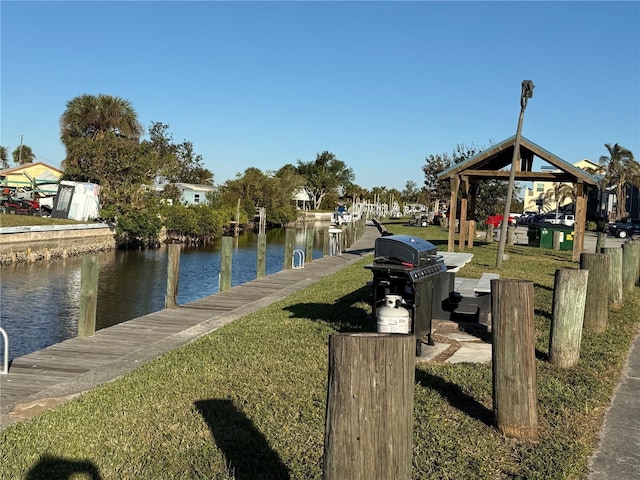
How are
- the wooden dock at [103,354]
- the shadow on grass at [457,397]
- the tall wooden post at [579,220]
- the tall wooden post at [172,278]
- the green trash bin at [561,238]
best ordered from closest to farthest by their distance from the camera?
the shadow on grass at [457,397] < the wooden dock at [103,354] < the tall wooden post at [172,278] < the tall wooden post at [579,220] < the green trash bin at [561,238]

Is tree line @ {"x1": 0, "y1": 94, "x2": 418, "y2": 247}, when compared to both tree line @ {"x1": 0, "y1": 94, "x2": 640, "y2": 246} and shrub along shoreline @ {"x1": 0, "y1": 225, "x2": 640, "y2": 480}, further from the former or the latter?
shrub along shoreline @ {"x1": 0, "y1": 225, "x2": 640, "y2": 480}

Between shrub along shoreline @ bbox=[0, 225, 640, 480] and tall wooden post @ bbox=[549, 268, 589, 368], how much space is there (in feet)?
0.58

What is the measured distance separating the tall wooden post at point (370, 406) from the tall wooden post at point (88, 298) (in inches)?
329

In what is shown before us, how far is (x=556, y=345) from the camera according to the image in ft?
23.8

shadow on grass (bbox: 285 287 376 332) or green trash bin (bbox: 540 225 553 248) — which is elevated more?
green trash bin (bbox: 540 225 553 248)

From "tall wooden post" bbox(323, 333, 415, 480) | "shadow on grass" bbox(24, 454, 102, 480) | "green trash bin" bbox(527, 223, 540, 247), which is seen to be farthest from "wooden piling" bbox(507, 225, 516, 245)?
"tall wooden post" bbox(323, 333, 415, 480)

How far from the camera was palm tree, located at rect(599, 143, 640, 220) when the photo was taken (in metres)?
64.5

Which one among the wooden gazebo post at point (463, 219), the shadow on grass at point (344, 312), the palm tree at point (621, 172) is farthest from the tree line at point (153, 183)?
the shadow on grass at point (344, 312)

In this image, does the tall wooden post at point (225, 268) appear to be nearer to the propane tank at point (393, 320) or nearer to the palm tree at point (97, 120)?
the propane tank at point (393, 320)

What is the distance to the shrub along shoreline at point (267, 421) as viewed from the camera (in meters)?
4.61

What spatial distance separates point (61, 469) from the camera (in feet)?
15.1

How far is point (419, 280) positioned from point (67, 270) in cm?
2467

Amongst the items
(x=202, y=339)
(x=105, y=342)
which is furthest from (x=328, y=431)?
(x=105, y=342)

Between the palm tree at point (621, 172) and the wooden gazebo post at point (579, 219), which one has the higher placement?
the palm tree at point (621, 172)
